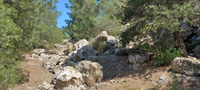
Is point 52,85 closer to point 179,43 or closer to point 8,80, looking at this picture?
point 8,80

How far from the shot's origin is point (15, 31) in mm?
5840

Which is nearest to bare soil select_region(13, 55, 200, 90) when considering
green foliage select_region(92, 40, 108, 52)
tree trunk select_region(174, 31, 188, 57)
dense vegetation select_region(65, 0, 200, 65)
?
dense vegetation select_region(65, 0, 200, 65)

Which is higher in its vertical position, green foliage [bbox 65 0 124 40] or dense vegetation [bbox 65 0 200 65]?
green foliage [bbox 65 0 124 40]

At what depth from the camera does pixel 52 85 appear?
6562 millimetres

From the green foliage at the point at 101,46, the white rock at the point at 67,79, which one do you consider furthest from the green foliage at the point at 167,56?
the green foliage at the point at 101,46

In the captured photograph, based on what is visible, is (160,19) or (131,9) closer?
(160,19)

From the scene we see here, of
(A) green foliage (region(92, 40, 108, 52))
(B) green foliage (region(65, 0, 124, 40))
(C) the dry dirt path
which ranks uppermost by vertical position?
(B) green foliage (region(65, 0, 124, 40))

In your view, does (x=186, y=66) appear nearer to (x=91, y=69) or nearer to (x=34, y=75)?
(x=91, y=69)

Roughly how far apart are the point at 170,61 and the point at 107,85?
295 cm

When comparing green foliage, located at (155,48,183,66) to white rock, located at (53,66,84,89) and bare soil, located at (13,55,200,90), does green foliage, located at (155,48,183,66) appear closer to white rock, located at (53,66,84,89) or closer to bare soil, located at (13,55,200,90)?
bare soil, located at (13,55,200,90)

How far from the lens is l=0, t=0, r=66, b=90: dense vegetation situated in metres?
5.16

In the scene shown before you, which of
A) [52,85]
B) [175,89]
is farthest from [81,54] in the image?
[175,89]

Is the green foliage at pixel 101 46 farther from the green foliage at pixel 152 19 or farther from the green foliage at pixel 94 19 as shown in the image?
the green foliage at pixel 152 19

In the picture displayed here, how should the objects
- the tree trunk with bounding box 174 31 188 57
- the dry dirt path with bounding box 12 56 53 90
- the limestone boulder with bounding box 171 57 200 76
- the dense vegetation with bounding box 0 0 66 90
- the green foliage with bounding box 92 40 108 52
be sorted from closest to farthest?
the dense vegetation with bounding box 0 0 66 90
the limestone boulder with bounding box 171 57 200 76
the tree trunk with bounding box 174 31 188 57
the dry dirt path with bounding box 12 56 53 90
the green foliage with bounding box 92 40 108 52
